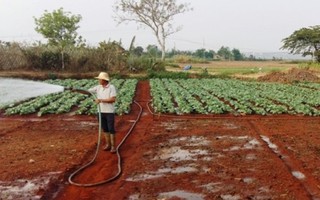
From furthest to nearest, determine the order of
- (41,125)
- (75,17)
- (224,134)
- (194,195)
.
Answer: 1. (75,17)
2. (41,125)
3. (224,134)
4. (194,195)

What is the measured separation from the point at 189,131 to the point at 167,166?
3.48 metres

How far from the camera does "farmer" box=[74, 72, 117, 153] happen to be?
848 centimetres

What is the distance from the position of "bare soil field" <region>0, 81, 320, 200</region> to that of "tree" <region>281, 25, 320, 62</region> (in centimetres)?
3175

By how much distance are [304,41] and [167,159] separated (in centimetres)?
3847

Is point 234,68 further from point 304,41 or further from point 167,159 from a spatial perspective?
point 167,159

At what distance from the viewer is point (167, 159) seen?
8172mm

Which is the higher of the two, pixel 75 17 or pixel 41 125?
pixel 75 17

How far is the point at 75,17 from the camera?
144 ft

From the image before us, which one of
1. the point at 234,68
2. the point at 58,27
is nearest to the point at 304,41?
the point at 234,68

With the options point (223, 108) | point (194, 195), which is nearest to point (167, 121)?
point (223, 108)

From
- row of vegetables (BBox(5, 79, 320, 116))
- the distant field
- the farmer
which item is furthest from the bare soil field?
the distant field

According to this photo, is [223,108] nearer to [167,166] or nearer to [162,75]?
[167,166]

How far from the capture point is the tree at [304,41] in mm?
41938

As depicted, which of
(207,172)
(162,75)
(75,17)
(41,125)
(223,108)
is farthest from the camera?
(75,17)
